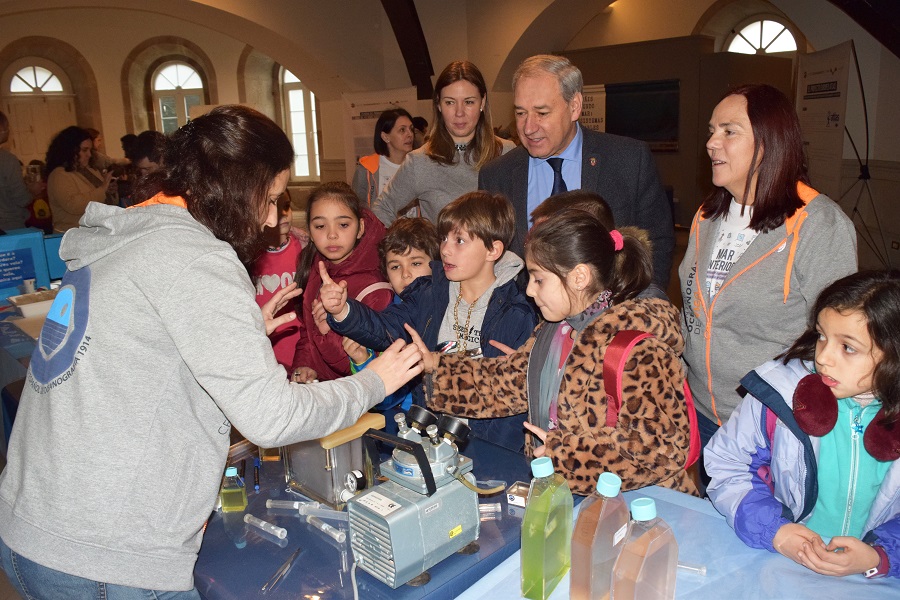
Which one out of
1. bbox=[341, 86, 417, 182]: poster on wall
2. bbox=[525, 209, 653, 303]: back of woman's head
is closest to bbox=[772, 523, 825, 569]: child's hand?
bbox=[525, 209, 653, 303]: back of woman's head

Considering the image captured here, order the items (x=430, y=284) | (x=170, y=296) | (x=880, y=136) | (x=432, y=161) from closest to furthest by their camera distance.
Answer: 1. (x=170, y=296)
2. (x=430, y=284)
3. (x=432, y=161)
4. (x=880, y=136)

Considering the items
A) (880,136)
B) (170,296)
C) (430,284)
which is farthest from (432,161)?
(880,136)

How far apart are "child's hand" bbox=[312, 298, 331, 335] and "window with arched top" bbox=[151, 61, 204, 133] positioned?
39.0 feet

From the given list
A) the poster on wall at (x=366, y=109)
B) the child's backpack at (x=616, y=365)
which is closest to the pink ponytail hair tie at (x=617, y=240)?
the child's backpack at (x=616, y=365)

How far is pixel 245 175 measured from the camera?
133cm

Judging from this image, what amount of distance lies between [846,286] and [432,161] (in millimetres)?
2004

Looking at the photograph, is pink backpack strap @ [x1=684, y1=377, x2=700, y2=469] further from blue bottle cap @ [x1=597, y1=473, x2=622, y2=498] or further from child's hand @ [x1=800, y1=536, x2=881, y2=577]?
blue bottle cap @ [x1=597, y1=473, x2=622, y2=498]

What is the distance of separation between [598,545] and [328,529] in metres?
0.62

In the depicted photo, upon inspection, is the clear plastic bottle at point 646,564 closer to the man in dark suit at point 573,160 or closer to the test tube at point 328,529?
the test tube at point 328,529

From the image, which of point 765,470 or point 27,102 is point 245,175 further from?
point 27,102

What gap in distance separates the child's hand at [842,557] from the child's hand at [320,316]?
157 centimetres

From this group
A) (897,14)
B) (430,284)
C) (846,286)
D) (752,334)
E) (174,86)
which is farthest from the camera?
(174,86)

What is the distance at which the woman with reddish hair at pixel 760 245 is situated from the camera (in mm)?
1869

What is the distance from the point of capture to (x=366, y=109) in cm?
830
